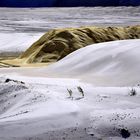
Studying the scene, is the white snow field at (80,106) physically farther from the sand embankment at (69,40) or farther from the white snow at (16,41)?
the white snow at (16,41)

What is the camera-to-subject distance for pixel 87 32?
10.6 meters

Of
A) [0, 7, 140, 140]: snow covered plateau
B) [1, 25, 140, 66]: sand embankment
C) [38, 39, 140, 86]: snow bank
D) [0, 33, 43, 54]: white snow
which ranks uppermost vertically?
[0, 7, 140, 140]: snow covered plateau

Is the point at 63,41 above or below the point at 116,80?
below

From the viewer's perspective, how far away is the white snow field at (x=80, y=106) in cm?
354

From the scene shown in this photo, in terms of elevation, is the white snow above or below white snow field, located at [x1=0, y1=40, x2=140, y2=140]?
below

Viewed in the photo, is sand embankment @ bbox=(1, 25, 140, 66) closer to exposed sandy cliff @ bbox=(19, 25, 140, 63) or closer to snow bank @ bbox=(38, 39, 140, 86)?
exposed sandy cliff @ bbox=(19, 25, 140, 63)

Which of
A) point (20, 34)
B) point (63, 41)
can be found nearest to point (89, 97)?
point (63, 41)

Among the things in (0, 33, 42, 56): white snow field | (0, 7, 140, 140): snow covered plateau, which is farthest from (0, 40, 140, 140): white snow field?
(0, 33, 42, 56): white snow field

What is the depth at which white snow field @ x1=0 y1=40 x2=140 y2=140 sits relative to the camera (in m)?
3.54

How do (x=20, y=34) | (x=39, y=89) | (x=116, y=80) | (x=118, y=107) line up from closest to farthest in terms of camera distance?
(x=118, y=107) → (x=39, y=89) → (x=116, y=80) → (x=20, y=34)

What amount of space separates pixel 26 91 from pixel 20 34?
12283mm

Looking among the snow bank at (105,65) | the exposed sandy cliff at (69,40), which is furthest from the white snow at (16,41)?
the snow bank at (105,65)
